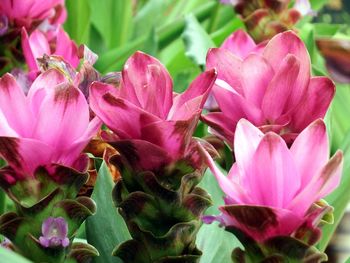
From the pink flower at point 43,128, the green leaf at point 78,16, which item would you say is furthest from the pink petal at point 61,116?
the green leaf at point 78,16

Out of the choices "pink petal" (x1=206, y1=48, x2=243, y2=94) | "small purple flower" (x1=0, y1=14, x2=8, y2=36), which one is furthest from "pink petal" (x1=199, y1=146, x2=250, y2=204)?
"small purple flower" (x1=0, y1=14, x2=8, y2=36)

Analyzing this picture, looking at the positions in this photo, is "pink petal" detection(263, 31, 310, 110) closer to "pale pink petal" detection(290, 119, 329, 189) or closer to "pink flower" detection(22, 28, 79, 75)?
"pale pink petal" detection(290, 119, 329, 189)

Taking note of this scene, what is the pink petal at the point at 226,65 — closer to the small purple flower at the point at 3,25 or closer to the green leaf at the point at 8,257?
the green leaf at the point at 8,257

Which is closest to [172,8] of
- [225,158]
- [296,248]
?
[225,158]

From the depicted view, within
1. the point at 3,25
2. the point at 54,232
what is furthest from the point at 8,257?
the point at 3,25

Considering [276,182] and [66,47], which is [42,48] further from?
[276,182]
